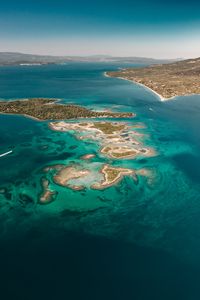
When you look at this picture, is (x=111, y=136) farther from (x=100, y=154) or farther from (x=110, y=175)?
(x=110, y=175)

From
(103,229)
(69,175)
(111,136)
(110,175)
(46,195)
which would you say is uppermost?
(111,136)

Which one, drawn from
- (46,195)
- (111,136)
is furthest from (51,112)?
(46,195)

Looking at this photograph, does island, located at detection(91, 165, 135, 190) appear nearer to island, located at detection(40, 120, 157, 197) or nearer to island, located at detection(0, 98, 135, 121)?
island, located at detection(40, 120, 157, 197)

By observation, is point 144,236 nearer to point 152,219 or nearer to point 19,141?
point 152,219

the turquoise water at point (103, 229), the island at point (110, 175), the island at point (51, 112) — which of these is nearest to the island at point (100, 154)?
the island at point (110, 175)

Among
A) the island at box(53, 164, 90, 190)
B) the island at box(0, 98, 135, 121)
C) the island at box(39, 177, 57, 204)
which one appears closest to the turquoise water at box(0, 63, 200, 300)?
the island at box(39, 177, 57, 204)

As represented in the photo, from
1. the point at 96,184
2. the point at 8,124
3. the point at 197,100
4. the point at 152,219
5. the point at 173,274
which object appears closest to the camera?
the point at 173,274

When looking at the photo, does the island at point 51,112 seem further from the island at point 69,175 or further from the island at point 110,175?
the island at point 110,175

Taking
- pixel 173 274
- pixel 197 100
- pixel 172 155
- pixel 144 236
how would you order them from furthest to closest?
pixel 197 100
pixel 172 155
pixel 144 236
pixel 173 274

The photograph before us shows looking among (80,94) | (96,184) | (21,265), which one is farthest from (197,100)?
(21,265)
